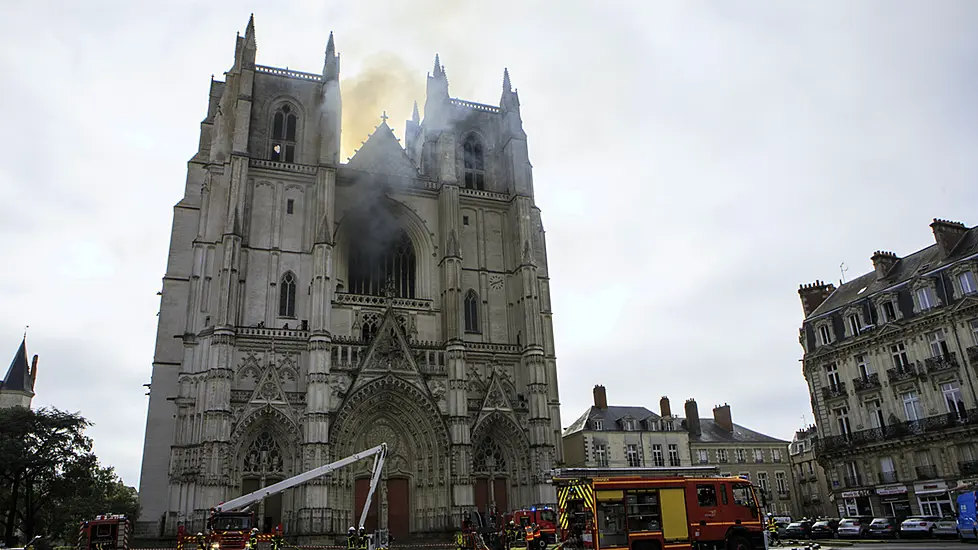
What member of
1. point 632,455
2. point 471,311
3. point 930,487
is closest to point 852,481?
point 930,487

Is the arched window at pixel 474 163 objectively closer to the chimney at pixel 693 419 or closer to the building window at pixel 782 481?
the chimney at pixel 693 419

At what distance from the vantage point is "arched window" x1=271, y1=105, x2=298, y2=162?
34719 millimetres

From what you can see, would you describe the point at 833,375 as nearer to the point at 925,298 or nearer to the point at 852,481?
the point at 852,481

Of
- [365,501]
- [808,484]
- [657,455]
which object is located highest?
[657,455]

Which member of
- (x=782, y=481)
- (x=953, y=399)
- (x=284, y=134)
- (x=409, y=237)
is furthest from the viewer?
(x=782, y=481)

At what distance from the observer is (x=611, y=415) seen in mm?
48719

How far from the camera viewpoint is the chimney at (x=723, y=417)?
51.3m

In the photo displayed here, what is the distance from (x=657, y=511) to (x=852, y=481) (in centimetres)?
2218

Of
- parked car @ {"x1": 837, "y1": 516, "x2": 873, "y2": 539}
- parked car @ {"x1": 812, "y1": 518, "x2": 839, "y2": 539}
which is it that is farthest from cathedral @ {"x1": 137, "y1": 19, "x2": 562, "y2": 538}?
parked car @ {"x1": 837, "y1": 516, "x2": 873, "y2": 539}

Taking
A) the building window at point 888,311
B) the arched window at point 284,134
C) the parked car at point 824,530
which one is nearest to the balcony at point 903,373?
the building window at point 888,311

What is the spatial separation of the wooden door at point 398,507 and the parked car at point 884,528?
1757 centimetres

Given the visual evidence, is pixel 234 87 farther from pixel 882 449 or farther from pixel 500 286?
pixel 882 449

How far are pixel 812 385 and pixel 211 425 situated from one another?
28.4m

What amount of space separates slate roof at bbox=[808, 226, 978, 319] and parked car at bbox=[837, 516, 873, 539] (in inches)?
441
